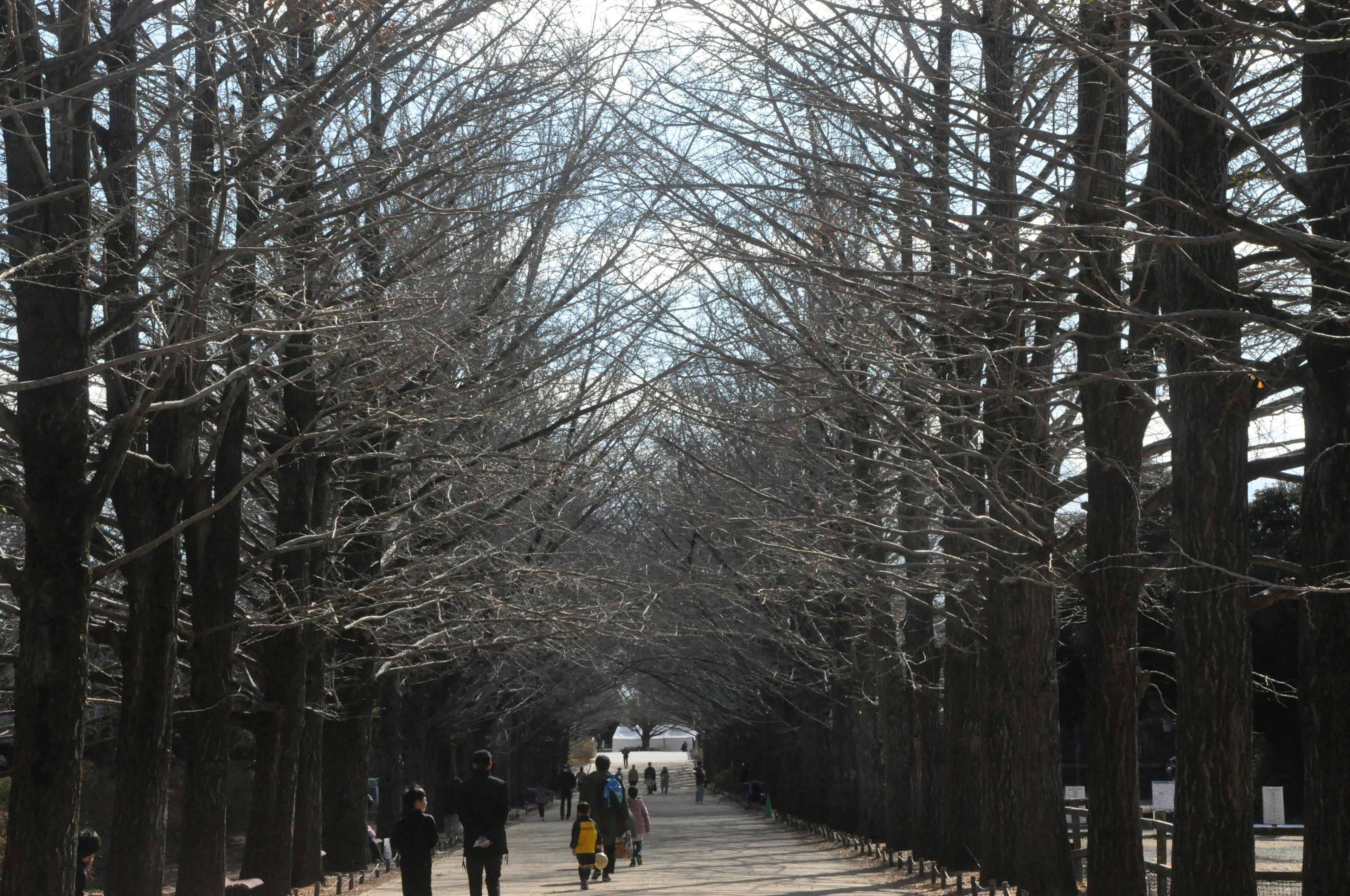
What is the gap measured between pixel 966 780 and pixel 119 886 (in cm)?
1236

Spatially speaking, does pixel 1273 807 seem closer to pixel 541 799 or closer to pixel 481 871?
pixel 481 871

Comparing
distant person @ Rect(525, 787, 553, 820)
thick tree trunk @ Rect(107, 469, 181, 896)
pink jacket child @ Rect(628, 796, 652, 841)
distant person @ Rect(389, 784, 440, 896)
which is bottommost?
distant person @ Rect(525, 787, 553, 820)

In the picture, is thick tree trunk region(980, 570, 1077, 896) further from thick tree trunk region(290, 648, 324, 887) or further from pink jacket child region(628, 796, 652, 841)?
pink jacket child region(628, 796, 652, 841)

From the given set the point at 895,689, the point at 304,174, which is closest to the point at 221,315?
the point at 304,174

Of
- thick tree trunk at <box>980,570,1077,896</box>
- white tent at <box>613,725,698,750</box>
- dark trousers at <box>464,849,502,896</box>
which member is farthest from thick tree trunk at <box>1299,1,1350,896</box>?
white tent at <box>613,725,698,750</box>

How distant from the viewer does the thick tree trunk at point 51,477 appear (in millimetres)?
8180

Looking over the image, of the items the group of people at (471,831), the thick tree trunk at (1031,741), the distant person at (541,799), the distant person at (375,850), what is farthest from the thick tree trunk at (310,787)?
the distant person at (541,799)

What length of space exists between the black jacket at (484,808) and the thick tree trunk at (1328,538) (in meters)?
7.13

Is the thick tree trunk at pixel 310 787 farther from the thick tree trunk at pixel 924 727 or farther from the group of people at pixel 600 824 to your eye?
the thick tree trunk at pixel 924 727

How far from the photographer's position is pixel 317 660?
18.3 metres

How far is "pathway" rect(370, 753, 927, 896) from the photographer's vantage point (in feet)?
62.1

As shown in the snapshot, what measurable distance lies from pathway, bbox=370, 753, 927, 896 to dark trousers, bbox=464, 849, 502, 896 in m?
5.09

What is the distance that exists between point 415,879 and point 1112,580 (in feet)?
20.3

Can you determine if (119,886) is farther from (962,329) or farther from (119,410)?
(962,329)
